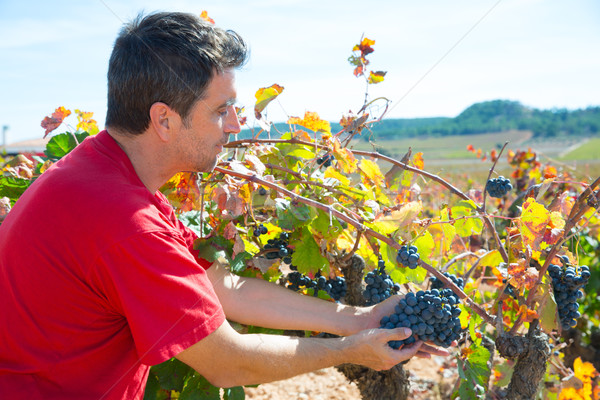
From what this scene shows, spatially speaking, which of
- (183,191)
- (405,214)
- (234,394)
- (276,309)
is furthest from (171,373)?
(405,214)

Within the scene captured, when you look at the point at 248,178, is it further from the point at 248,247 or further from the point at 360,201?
the point at 360,201

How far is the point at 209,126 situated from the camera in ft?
4.99

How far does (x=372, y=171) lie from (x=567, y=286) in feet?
2.86

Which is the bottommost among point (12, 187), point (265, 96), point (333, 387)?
point (333, 387)

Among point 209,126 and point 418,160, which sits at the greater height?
point 209,126

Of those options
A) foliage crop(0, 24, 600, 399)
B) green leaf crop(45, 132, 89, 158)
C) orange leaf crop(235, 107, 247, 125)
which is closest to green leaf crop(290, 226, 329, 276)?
foliage crop(0, 24, 600, 399)

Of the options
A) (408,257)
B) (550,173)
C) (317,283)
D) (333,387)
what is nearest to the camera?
(408,257)

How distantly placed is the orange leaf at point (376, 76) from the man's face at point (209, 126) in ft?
2.36

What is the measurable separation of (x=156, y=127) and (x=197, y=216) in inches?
28.1

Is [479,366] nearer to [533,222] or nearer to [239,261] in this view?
[533,222]

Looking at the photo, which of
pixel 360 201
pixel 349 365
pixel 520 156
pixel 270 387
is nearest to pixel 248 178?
pixel 360 201

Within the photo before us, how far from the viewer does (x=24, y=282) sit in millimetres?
1294

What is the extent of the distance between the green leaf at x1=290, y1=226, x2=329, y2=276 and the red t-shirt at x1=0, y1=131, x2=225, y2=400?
0.60m

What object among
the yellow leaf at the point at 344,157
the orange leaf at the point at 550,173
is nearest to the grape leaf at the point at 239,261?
the yellow leaf at the point at 344,157
